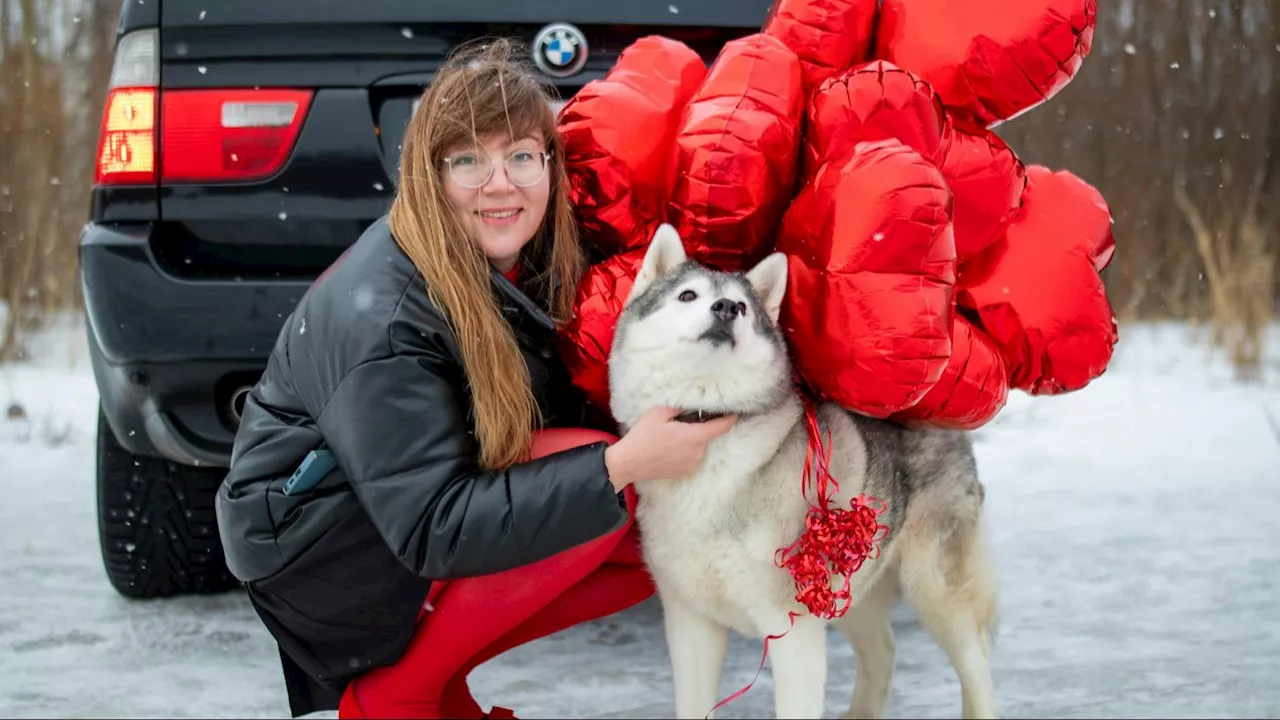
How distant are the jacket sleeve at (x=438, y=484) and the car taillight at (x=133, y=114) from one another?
3.23ft

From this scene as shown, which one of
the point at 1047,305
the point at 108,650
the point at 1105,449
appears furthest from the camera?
the point at 1105,449

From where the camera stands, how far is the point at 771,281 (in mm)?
2119

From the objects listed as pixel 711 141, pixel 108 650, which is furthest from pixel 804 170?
pixel 108 650

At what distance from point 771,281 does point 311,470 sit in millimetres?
940

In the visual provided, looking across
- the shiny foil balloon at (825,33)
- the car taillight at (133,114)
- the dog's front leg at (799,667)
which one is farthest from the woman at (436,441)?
the car taillight at (133,114)

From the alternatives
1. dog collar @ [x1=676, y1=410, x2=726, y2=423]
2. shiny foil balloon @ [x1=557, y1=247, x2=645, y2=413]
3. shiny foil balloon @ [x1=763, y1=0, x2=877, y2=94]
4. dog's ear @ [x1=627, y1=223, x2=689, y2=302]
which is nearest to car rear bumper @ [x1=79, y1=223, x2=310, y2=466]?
shiny foil balloon @ [x1=557, y1=247, x2=645, y2=413]

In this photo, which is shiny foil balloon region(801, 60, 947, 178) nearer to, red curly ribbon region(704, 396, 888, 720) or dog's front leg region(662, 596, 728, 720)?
red curly ribbon region(704, 396, 888, 720)

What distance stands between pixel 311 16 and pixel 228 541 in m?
1.25

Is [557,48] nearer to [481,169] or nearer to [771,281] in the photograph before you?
[481,169]

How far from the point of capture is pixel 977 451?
532 cm

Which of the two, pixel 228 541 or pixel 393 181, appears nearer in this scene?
pixel 228 541

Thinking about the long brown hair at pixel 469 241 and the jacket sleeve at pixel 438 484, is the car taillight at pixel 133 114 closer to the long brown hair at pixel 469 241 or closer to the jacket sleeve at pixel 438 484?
the long brown hair at pixel 469 241

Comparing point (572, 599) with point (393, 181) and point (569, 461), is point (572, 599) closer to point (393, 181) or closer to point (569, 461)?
point (569, 461)

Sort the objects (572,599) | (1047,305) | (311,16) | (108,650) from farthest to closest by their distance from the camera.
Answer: (108,650) < (311,16) < (572,599) < (1047,305)
